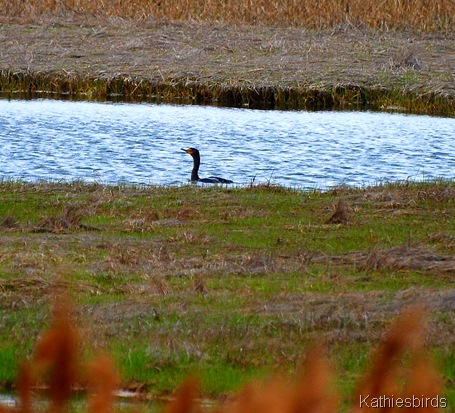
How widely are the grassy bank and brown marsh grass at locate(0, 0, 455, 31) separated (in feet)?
78.3

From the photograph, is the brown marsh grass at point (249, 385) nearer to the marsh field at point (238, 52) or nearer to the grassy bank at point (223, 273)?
the grassy bank at point (223, 273)

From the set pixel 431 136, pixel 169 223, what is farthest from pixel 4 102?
pixel 169 223

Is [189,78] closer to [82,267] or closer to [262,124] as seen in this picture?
[262,124]

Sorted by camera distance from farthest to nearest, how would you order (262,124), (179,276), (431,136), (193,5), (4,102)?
(193,5) < (4,102) < (262,124) < (431,136) < (179,276)

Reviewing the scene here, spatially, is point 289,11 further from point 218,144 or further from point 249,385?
point 249,385

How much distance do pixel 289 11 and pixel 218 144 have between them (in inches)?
645

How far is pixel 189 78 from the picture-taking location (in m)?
30.9

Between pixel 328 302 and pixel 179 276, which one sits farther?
pixel 179 276

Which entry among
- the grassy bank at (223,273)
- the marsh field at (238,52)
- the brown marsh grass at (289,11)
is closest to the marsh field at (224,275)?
the grassy bank at (223,273)

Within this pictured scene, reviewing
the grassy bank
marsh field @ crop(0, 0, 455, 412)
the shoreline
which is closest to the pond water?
the shoreline

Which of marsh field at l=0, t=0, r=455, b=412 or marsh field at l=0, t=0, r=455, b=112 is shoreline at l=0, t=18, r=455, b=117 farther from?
marsh field at l=0, t=0, r=455, b=412

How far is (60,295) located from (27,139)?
21.2m

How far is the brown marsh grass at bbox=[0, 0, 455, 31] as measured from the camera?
38.9m

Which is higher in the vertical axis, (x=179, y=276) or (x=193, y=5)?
(x=193, y=5)
